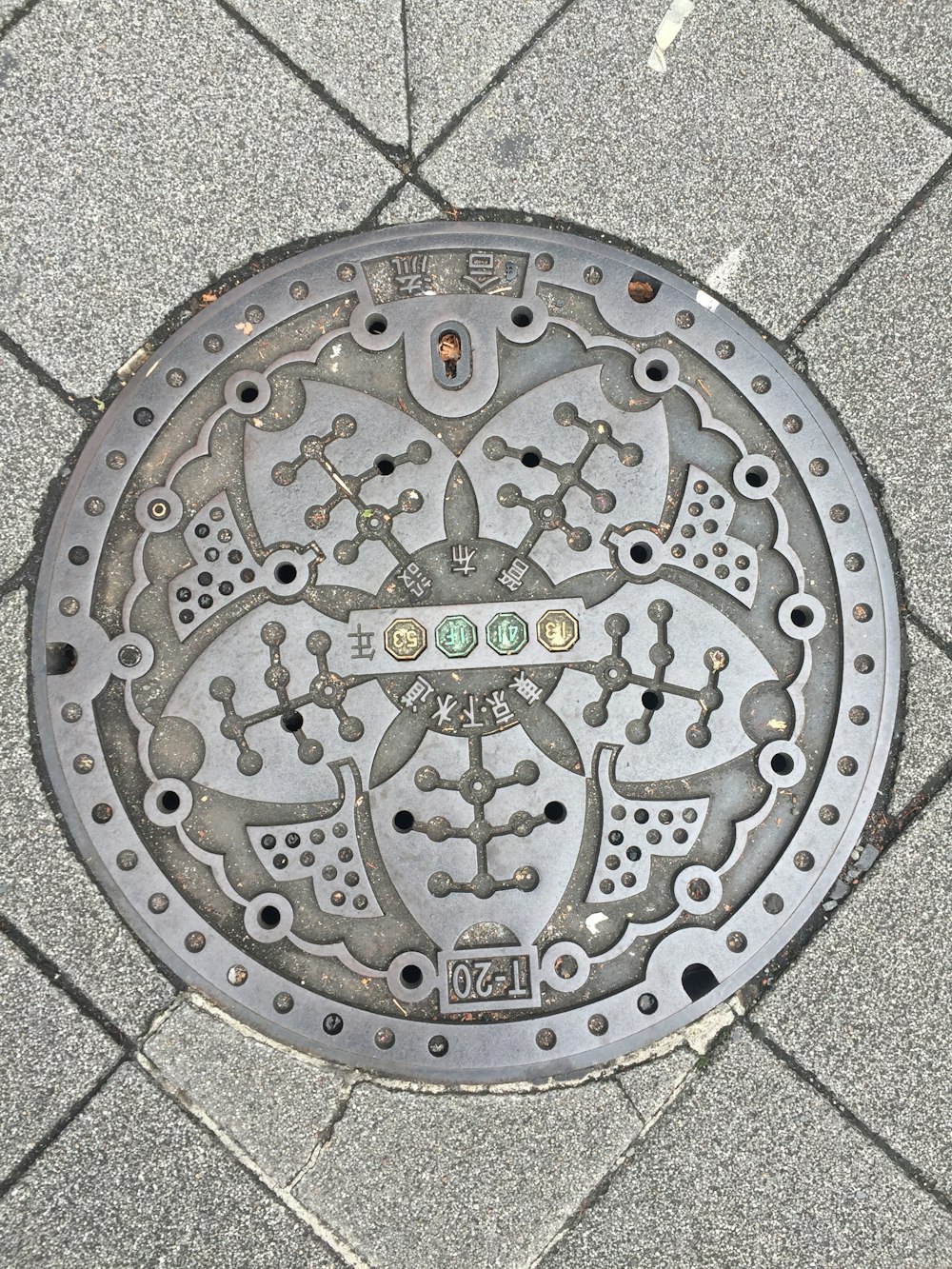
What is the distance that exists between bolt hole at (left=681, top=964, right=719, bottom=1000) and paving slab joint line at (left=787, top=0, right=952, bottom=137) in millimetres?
1992

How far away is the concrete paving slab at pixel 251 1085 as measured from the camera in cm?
176

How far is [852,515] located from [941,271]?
639 mm

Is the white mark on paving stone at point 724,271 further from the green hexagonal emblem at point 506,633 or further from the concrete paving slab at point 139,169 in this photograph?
the green hexagonal emblem at point 506,633

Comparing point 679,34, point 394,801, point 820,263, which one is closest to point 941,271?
point 820,263

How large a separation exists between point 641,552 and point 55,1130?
5.46 ft

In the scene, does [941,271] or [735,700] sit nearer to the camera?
[735,700]

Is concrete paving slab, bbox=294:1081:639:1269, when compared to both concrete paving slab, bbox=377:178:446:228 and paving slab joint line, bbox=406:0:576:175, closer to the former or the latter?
concrete paving slab, bbox=377:178:446:228

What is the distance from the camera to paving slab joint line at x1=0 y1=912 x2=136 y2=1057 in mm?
1797

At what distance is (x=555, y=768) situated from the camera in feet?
6.04

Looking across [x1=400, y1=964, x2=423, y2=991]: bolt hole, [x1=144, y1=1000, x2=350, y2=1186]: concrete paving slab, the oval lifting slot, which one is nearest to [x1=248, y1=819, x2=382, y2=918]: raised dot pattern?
[x1=400, y1=964, x2=423, y2=991]: bolt hole

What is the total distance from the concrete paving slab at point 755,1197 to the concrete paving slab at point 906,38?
2.26 metres

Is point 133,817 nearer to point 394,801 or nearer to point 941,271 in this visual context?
point 394,801

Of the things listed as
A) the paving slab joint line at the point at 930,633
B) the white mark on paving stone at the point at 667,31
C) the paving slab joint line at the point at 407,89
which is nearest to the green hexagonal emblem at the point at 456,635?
the paving slab joint line at the point at 930,633

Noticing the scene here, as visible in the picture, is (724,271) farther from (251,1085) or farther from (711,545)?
(251,1085)
